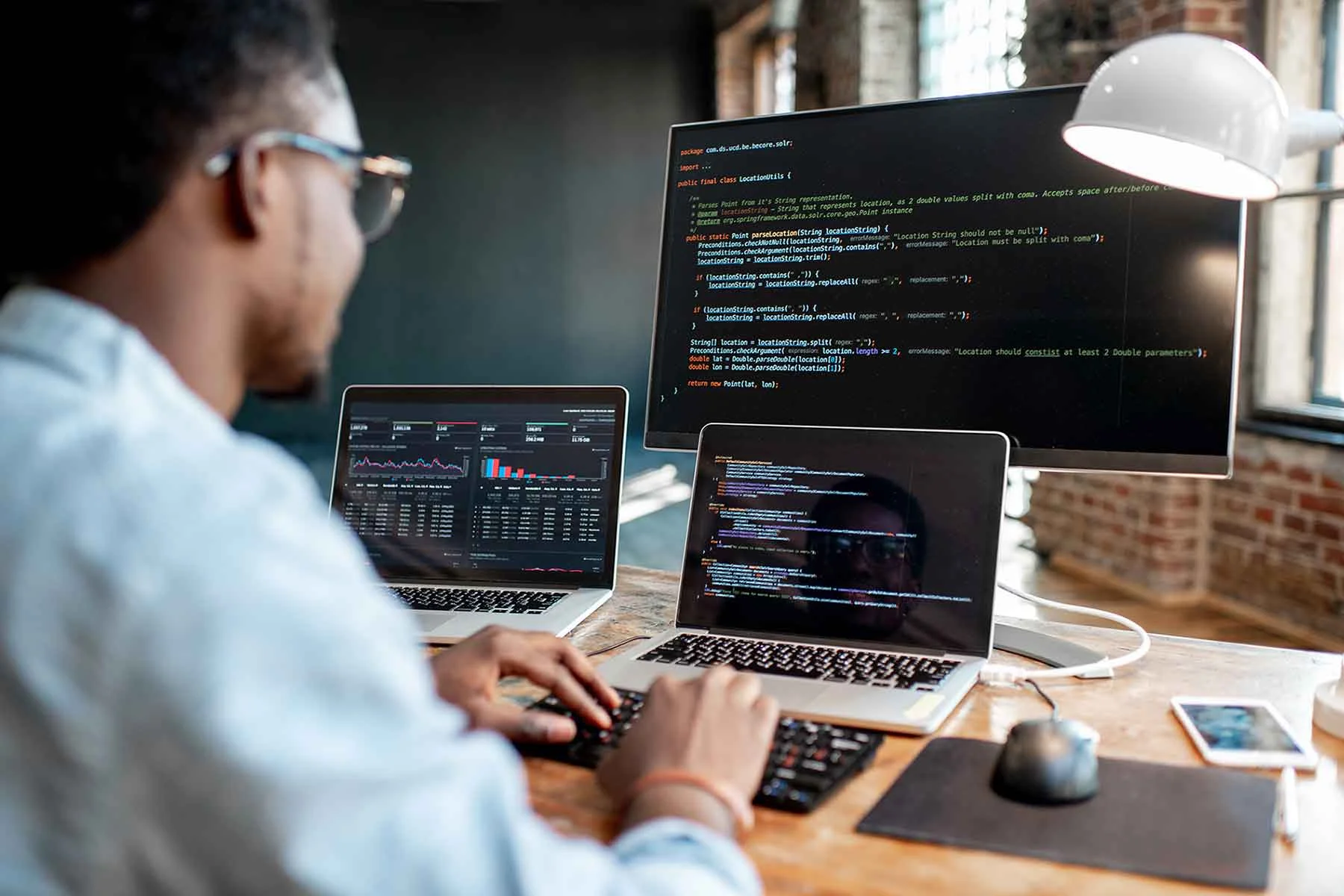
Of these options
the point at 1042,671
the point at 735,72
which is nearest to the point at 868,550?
the point at 1042,671

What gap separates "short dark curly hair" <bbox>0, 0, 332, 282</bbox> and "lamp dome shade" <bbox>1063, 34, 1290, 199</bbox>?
735 millimetres

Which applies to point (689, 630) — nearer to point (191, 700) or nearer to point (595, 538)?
point (595, 538)

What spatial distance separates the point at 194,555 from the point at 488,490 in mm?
1088

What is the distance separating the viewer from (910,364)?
135 centimetres

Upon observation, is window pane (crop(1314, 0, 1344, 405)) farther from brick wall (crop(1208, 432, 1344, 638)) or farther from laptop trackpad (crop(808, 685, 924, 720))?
laptop trackpad (crop(808, 685, 924, 720))

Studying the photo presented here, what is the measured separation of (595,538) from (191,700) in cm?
107

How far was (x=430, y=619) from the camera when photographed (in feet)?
4.63

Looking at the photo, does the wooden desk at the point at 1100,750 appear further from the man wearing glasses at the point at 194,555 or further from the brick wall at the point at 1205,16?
the brick wall at the point at 1205,16

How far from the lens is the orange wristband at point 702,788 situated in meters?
0.76

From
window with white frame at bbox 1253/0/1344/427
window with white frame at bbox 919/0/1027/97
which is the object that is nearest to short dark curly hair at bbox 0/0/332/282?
window with white frame at bbox 1253/0/1344/427

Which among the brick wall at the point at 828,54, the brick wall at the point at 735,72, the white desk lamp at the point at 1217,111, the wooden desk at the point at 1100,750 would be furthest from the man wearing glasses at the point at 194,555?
the brick wall at the point at 735,72

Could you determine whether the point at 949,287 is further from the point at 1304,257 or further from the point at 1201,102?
the point at 1304,257

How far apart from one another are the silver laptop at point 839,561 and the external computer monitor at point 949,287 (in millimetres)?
99

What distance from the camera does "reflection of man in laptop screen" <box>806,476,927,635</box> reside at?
1.23 metres
